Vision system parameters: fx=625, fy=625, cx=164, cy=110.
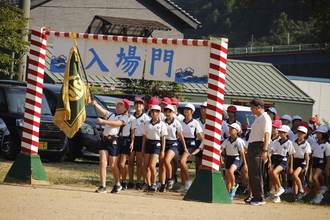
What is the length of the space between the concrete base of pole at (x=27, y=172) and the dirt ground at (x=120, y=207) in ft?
0.99

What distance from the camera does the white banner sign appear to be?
1255cm

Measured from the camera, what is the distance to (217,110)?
12.1 meters

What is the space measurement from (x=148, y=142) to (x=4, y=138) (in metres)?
5.18

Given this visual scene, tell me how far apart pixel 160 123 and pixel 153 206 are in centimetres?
299

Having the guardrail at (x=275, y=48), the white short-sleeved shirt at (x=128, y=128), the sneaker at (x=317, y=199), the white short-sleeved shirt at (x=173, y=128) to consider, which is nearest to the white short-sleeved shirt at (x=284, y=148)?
the sneaker at (x=317, y=199)

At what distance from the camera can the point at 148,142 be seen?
43.6 feet

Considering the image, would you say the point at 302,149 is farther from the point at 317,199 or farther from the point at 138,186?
the point at 138,186

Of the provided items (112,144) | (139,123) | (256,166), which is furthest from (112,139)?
(256,166)

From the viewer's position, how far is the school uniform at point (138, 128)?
13.3m

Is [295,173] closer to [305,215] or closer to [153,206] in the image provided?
[305,215]

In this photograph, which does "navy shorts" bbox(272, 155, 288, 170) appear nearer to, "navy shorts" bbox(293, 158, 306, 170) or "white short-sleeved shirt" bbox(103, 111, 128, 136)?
"navy shorts" bbox(293, 158, 306, 170)

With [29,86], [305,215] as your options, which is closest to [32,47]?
[29,86]

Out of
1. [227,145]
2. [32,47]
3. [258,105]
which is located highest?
[32,47]

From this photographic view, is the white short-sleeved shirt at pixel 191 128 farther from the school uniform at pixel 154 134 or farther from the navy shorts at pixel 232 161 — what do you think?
the navy shorts at pixel 232 161
